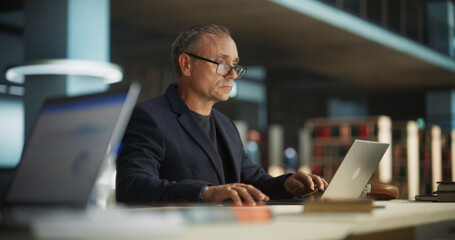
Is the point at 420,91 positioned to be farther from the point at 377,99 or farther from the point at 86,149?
the point at 86,149

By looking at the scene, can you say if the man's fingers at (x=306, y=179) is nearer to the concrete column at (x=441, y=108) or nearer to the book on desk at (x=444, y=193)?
the book on desk at (x=444, y=193)

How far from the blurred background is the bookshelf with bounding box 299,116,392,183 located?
2 cm

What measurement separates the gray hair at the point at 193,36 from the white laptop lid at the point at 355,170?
33.6 inches

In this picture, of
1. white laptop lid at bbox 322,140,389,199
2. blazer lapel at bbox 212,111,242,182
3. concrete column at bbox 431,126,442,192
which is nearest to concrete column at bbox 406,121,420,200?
concrete column at bbox 431,126,442,192

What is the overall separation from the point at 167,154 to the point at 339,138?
372 inches

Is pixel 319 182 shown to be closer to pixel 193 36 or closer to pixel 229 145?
pixel 229 145

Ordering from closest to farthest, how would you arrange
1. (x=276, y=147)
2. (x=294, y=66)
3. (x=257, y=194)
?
(x=257, y=194), (x=294, y=66), (x=276, y=147)

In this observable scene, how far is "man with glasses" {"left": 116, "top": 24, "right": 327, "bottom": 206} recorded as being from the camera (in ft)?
6.51

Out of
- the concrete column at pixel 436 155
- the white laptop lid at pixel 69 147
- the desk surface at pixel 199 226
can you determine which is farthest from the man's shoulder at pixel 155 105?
the concrete column at pixel 436 155

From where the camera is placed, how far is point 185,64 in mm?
2623

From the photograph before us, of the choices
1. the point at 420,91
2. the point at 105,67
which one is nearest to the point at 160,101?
the point at 105,67

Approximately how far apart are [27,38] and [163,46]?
4.51m

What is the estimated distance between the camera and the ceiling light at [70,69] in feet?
17.9

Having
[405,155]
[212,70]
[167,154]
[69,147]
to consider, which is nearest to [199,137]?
[167,154]
